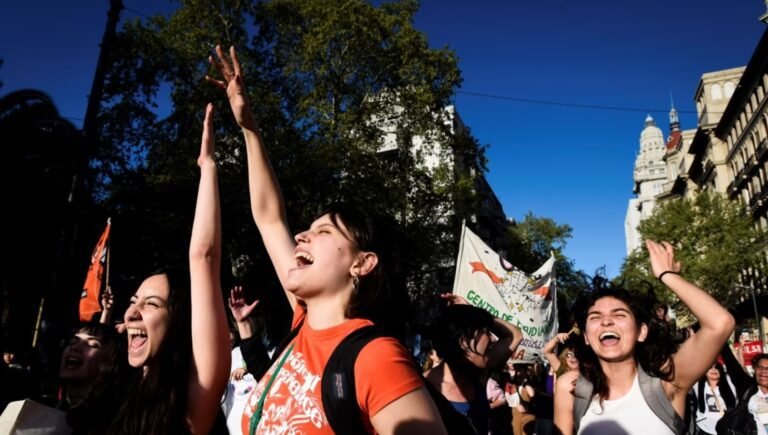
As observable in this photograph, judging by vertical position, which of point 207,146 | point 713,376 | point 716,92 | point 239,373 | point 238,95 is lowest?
point 713,376

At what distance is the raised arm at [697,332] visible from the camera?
2.48m

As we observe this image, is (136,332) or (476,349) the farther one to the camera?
(476,349)

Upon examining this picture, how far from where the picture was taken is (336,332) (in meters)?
1.60

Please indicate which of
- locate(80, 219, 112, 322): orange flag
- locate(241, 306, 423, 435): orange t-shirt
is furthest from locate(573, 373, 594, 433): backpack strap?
locate(80, 219, 112, 322): orange flag

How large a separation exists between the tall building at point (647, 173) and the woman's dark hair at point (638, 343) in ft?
365

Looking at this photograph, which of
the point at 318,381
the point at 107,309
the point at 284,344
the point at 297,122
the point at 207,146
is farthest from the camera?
the point at 297,122

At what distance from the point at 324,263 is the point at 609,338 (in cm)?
179

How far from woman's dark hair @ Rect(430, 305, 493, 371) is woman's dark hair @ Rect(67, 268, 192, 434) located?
192 centimetres

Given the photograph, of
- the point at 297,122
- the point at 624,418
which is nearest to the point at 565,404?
the point at 624,418

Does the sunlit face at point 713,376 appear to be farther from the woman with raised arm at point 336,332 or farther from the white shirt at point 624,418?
the woman with raised arm at point 336,332

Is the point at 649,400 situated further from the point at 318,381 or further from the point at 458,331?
the point at 318,381

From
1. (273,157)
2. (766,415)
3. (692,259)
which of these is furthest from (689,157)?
(766,415)

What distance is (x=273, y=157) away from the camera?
52.1ft

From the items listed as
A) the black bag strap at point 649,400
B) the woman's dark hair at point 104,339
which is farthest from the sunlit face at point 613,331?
the woman's dark hair at point 104,339
